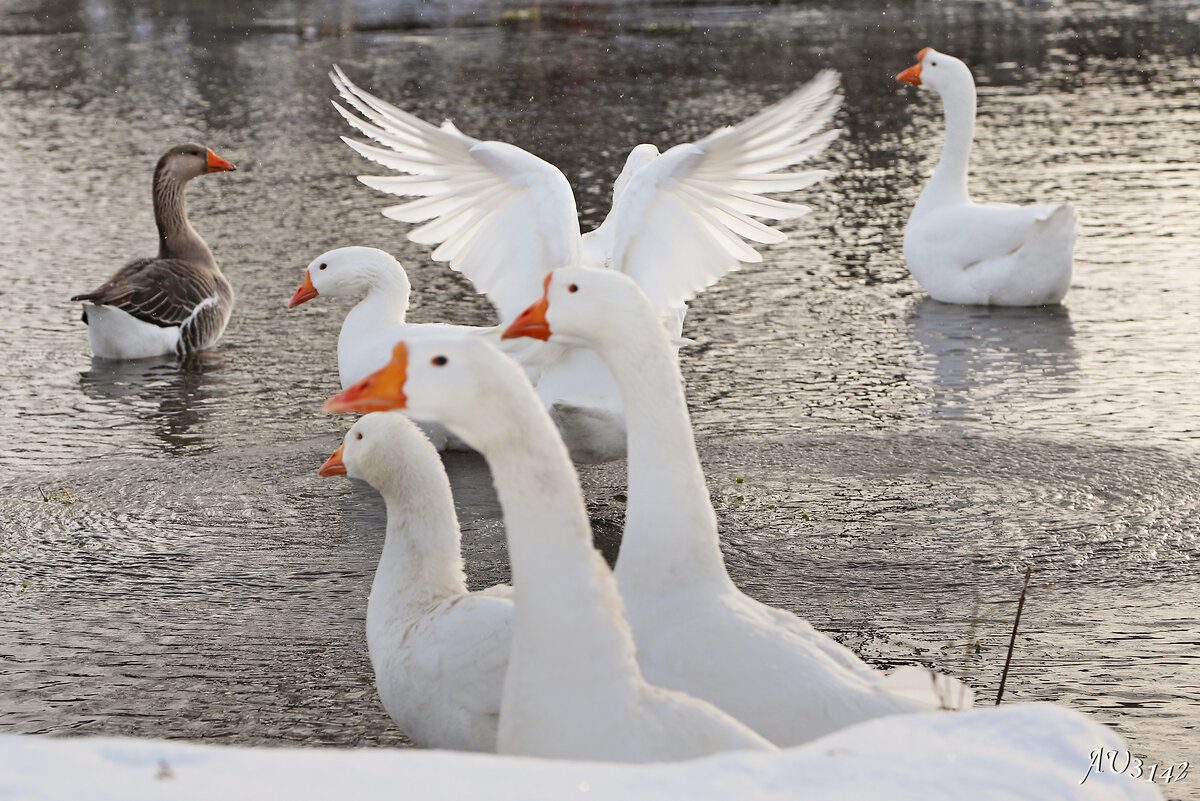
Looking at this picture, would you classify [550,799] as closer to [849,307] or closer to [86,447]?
[86,447]

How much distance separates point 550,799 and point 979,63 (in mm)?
20608

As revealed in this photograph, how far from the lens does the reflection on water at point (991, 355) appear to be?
25.8ft

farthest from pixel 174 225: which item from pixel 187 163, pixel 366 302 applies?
pixel 366 302

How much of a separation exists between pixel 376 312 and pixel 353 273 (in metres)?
0.28

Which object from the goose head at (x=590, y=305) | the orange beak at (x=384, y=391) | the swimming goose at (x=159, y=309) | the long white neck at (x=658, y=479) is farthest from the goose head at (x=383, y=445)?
Answer: the swimming goose at (x=159, y=309)

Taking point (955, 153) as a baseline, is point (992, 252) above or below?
below

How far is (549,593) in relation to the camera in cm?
300

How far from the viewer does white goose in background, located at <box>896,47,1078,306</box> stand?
32.2 ft

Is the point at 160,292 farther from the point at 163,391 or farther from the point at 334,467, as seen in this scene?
the point at 334,467

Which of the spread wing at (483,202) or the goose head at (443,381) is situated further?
the spread wing at (483,202)

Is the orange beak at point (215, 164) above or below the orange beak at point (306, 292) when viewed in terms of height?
above

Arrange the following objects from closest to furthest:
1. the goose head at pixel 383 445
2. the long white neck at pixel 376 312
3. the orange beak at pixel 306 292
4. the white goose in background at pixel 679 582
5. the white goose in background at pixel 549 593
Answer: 1. the white goose in background at pixel 549 593
2. the white goose in background at pixel 679 582
3. the goose head at pixel 383 445
4. the long white neck at pixel 376 312
5. the orange beak at pixel 306 292

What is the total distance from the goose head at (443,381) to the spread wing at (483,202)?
9.89 feet

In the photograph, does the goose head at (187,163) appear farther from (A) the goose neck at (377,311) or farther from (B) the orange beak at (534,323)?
(B) the orange beak at (534,323)
